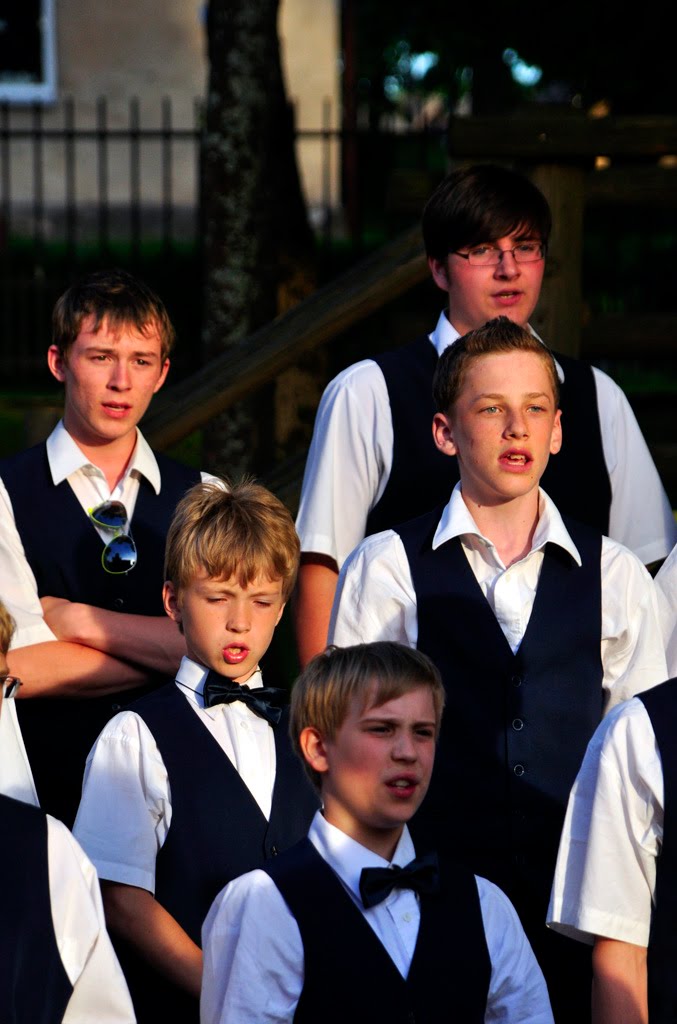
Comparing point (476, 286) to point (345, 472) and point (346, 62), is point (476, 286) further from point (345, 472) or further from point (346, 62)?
point (346, 62)

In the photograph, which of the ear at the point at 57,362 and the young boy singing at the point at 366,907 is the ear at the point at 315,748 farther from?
the ear at the point at 57,362

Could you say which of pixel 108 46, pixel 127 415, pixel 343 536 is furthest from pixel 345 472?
pixel 108 46

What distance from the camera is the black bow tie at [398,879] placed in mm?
2457

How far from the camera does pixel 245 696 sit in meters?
2.95

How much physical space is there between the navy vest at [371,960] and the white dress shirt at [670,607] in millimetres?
850

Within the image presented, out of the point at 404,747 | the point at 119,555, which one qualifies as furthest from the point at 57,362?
the point at 404,747

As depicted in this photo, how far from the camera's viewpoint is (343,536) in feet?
11.3

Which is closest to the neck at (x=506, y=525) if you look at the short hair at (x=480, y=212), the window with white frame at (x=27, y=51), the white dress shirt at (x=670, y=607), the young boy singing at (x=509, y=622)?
the young boy singing at (x=509, y=622)

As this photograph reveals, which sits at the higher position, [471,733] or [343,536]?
[343,536]

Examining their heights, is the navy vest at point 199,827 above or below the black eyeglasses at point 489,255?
below

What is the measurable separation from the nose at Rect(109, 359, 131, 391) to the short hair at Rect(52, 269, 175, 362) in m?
0.10

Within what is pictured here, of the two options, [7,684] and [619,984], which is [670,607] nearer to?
[619,984]

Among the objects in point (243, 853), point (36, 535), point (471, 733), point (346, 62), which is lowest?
point (243, 853)

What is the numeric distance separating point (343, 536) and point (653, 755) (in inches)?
44.2
